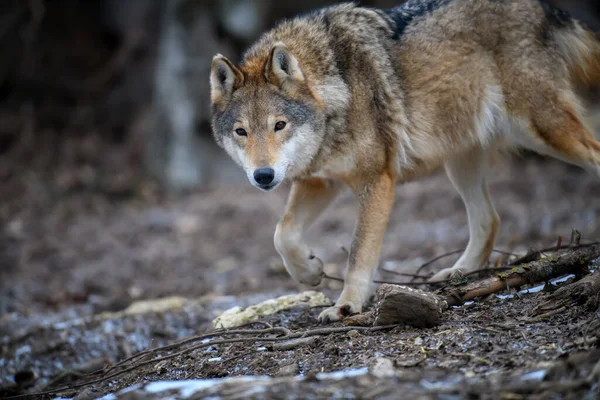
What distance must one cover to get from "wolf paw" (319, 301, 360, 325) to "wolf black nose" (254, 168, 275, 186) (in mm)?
1104

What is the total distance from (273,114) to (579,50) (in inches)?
115

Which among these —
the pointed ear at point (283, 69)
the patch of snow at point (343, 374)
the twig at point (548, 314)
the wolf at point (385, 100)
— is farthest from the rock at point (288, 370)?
the pointed ear at point (283, 69)

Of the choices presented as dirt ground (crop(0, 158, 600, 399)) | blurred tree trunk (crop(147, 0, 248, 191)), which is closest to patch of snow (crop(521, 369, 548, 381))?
dirt ground (crop(0, 158, 600, 399))

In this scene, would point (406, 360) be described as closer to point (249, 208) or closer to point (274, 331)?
point (274, 331)

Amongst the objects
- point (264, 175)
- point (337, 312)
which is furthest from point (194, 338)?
point (264, 175)

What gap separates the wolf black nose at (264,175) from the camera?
500 cm

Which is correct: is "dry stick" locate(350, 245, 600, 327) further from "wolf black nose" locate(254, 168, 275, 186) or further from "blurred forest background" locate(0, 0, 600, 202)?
"blurred forest background" locate(0, 0, 600, 202)

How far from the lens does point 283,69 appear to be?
536cm

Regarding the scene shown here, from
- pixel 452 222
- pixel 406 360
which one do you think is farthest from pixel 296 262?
pixel 452 222

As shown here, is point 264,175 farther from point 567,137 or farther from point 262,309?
point 567,137

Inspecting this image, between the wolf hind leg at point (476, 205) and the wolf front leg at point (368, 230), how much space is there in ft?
3.62

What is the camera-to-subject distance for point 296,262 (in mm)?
5621

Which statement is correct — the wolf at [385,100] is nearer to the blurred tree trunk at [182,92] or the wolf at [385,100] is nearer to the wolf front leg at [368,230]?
the wolf front leg at [368,230]

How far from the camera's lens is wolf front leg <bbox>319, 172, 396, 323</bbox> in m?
5.19
